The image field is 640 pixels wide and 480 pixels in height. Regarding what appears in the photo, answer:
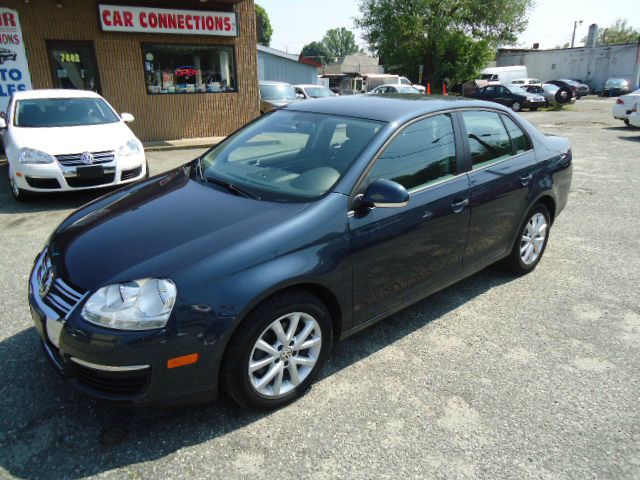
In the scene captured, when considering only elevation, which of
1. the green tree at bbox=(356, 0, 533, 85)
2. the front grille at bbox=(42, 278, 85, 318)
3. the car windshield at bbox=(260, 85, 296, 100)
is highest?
the green tree at bbox=(356, 0, 533, 85)

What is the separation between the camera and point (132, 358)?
2.10 m

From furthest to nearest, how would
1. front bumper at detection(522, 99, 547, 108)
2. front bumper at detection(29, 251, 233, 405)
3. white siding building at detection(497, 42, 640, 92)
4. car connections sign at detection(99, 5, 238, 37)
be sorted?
white siding building at detection(497, 42, 640, 92) → front bumper at detection(522, 99, 547, 108) → car connections sign at detection(99, 5, 238, 37) → front bumper at detection(29, 251, 233, 405)

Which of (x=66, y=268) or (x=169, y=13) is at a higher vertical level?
(x=169, y=13)

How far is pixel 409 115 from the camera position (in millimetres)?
3139

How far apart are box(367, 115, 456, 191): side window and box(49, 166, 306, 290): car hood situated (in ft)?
2.20

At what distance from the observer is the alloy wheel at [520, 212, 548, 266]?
416 centimetres

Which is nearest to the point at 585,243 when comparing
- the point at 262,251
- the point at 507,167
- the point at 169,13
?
the point at 507,167

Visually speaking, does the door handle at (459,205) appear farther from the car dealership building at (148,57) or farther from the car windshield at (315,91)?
the car windshield at (315,91)

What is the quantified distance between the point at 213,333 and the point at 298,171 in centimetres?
124

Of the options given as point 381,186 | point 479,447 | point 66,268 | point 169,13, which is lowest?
point 479,447

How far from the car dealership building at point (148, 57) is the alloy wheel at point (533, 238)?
10425mm

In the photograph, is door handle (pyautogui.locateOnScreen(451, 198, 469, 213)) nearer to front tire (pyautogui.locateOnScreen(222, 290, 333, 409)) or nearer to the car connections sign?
front tire (pyautogui.locateOnScreen(222, 290, 333, 409))

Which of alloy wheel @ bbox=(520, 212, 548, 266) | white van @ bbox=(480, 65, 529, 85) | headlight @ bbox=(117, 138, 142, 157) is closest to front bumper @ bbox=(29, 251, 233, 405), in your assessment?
alloy wheel @ bbox=(520, 212, 548, 266)

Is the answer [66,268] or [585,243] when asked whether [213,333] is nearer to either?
[66,268]
